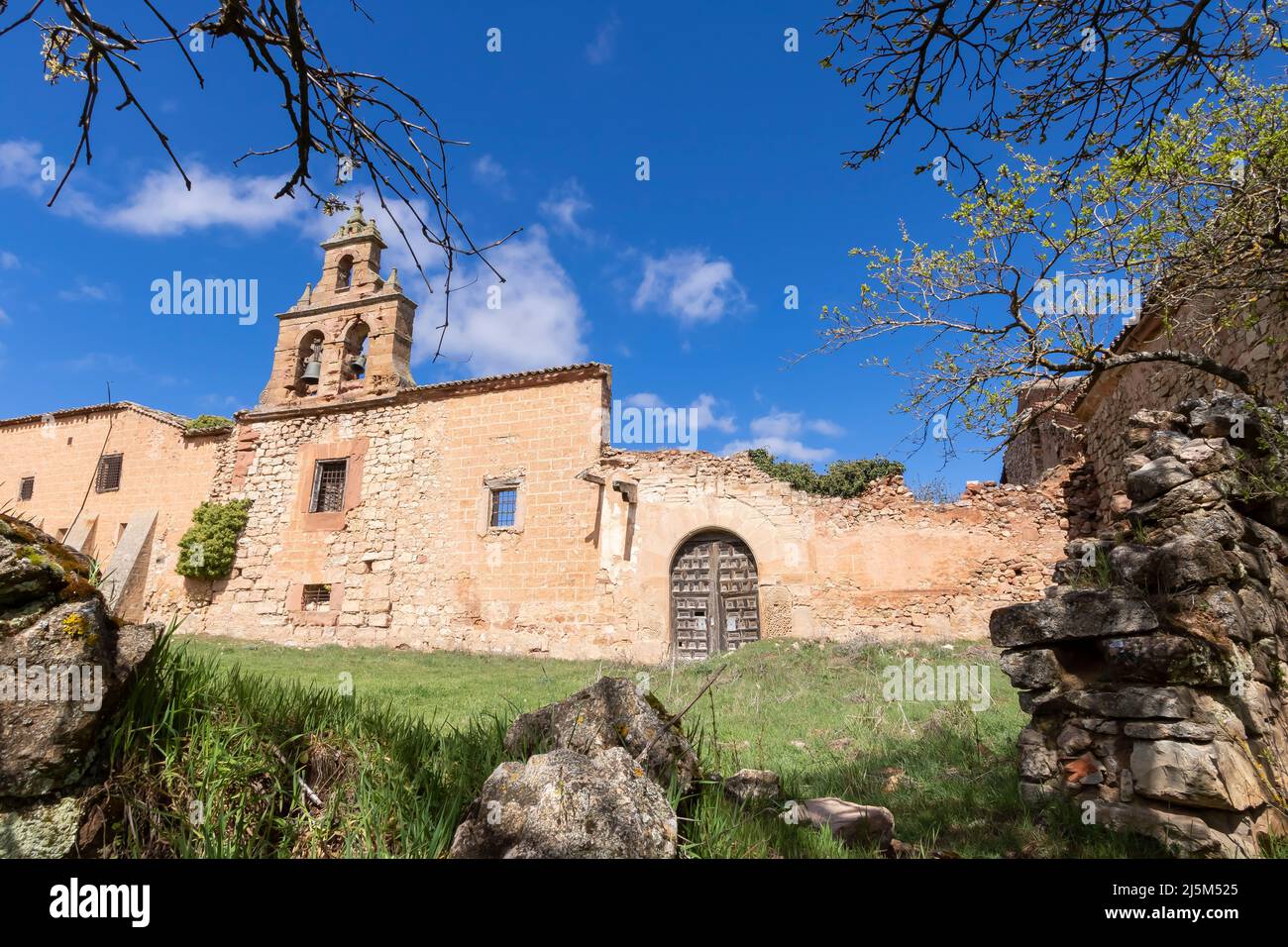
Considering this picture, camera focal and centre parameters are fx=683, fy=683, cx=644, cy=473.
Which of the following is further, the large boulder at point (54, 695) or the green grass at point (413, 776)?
the green grass at point (413, 776)

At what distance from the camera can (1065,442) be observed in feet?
57.8

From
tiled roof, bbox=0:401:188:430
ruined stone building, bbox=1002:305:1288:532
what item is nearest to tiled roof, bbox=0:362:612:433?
tiled roof, bbox=0:401:188:430

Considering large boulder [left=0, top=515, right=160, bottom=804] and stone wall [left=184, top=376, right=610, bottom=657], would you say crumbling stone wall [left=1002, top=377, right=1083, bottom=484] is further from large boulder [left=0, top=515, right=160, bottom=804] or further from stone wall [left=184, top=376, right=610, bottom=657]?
large boulder [left=0, top=515, right=160, bottom=804]

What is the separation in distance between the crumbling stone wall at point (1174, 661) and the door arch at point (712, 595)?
9360mm

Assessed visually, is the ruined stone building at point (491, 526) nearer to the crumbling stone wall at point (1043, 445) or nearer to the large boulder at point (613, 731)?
the crumbling stone wall at point (1043, 445)

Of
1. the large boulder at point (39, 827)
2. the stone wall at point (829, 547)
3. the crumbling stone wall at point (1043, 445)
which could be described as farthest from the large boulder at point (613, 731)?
the crumbling stone wall at point (1043, 445)

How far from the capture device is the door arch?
45.9ft

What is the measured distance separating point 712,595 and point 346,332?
12.0 meters

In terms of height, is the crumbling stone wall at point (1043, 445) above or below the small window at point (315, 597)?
above

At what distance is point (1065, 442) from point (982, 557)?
22.1ft

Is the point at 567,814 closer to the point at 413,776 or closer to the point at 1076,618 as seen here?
the point at 413,776

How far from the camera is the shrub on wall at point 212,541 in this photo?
17531 millimetres
